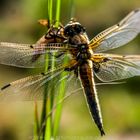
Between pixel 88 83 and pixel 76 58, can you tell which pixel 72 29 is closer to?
pixel 76 58

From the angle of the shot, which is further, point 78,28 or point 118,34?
point 118,34

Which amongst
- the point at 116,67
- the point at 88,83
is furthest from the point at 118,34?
the point at 88,83

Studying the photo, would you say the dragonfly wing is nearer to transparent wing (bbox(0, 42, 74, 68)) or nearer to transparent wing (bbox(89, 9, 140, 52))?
transparent wing (bbox(0, 42, 74, 68))

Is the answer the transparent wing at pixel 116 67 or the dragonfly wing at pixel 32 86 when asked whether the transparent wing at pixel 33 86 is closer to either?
the dragonfly wing at pixel 32 86

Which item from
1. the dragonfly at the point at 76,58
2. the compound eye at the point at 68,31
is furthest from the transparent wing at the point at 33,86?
the compound eye at the point at 68,31

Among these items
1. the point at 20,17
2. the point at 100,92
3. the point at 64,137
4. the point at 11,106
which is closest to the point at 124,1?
the point at 20,17

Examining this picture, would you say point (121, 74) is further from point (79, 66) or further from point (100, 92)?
point (100, 92)
